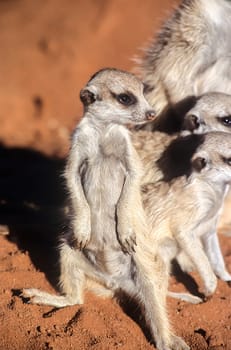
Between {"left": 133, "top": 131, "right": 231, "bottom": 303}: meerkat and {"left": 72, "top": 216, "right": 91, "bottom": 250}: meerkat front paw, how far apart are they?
0.50m

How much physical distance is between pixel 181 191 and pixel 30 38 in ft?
19.4

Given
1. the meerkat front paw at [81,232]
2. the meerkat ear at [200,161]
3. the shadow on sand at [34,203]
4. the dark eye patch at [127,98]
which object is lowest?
the shadow on sand at [34,203]

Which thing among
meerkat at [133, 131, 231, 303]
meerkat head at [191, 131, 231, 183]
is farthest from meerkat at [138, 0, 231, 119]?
meerkat head at [191, 131, 231, 183]

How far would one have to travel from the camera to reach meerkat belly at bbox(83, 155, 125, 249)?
167 inches

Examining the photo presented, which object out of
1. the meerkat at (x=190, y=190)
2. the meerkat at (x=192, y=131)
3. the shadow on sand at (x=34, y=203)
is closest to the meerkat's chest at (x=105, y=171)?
the shadow on sand at (x=34, y=203)

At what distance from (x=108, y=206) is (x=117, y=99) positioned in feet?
2.03

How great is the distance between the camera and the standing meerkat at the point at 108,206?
13.6 ft

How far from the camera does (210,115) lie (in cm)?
466

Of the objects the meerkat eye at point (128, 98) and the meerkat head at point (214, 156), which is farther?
the meerkat head at point (214, 156)

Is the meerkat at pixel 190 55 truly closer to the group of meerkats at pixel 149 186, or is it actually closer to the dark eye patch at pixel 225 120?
the group of meerkats at pixel 149 186

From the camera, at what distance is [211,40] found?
514cm

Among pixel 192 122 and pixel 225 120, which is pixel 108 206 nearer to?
pixel 192 122

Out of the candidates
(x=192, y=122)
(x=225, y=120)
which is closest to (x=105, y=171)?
(x=192, y=122)

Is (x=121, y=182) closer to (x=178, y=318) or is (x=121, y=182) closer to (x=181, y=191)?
(x=181, y=191)
